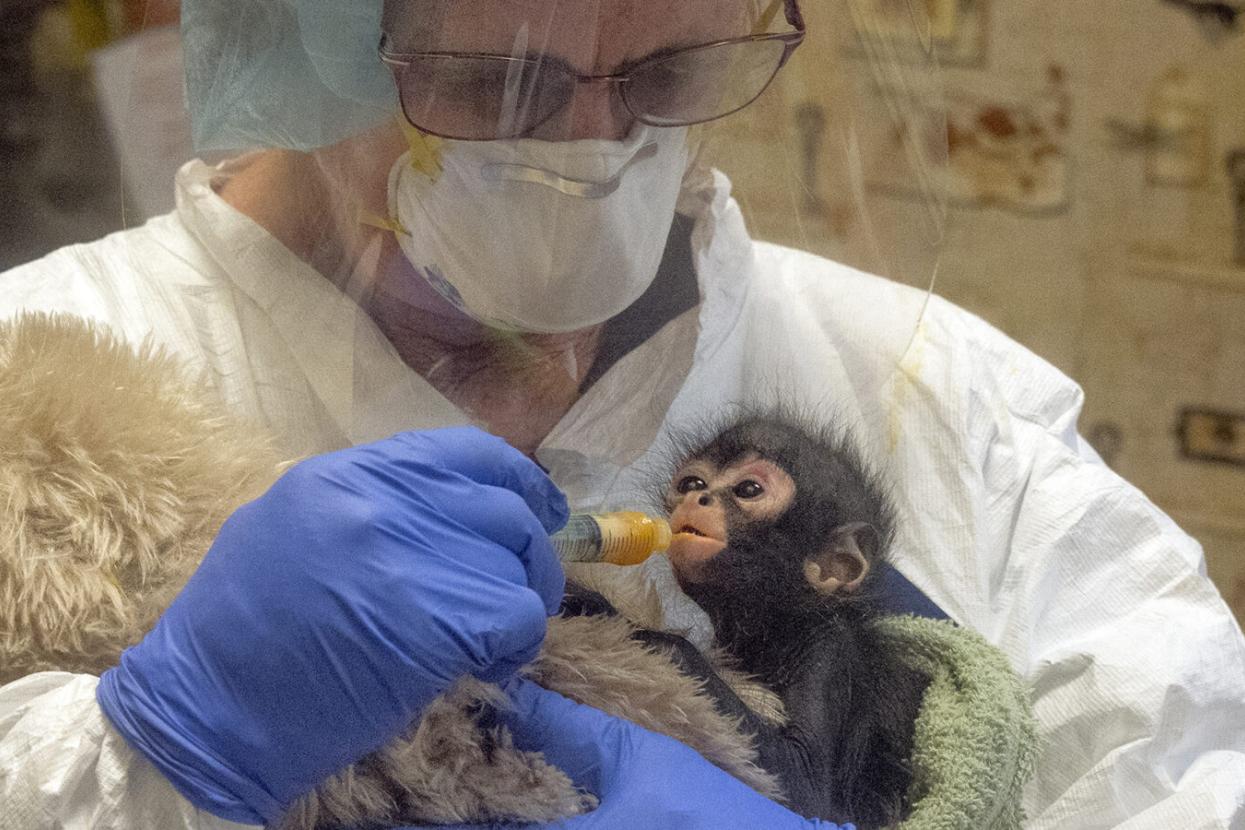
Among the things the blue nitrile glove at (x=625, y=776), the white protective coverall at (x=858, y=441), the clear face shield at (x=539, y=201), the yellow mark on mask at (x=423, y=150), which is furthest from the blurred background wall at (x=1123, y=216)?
the blue nitrile glove at (x=625, y=776)

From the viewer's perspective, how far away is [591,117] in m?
1.10

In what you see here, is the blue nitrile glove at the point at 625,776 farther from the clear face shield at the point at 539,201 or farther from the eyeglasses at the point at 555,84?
the eyeglasses at the point at 555,84

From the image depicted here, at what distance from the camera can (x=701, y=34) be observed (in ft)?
3.70

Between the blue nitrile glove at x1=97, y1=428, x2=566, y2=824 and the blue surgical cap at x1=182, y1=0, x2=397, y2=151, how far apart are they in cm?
35

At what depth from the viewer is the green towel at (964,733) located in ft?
3.35

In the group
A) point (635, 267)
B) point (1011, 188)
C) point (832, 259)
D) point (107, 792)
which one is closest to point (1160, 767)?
point (832, 259)

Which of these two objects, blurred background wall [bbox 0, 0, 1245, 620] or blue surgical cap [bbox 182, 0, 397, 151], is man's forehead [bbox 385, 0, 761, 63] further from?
blurred background wall [bbox 0, 0, 1245, 620]

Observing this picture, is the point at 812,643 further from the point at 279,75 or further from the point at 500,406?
the point at 279,75

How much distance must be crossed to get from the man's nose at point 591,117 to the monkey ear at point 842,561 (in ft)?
1.20

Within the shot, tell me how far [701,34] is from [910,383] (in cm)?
44

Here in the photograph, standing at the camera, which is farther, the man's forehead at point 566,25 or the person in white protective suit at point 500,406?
the man's forehead at point 566,25

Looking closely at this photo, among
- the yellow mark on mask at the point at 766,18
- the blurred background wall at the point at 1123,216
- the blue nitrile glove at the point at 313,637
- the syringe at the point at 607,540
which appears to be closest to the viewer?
the blue nitrile glove at the point at 313,637

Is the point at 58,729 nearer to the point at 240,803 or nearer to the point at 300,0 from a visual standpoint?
the point at 240,803

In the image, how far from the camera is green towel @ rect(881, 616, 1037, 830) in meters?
1.02
